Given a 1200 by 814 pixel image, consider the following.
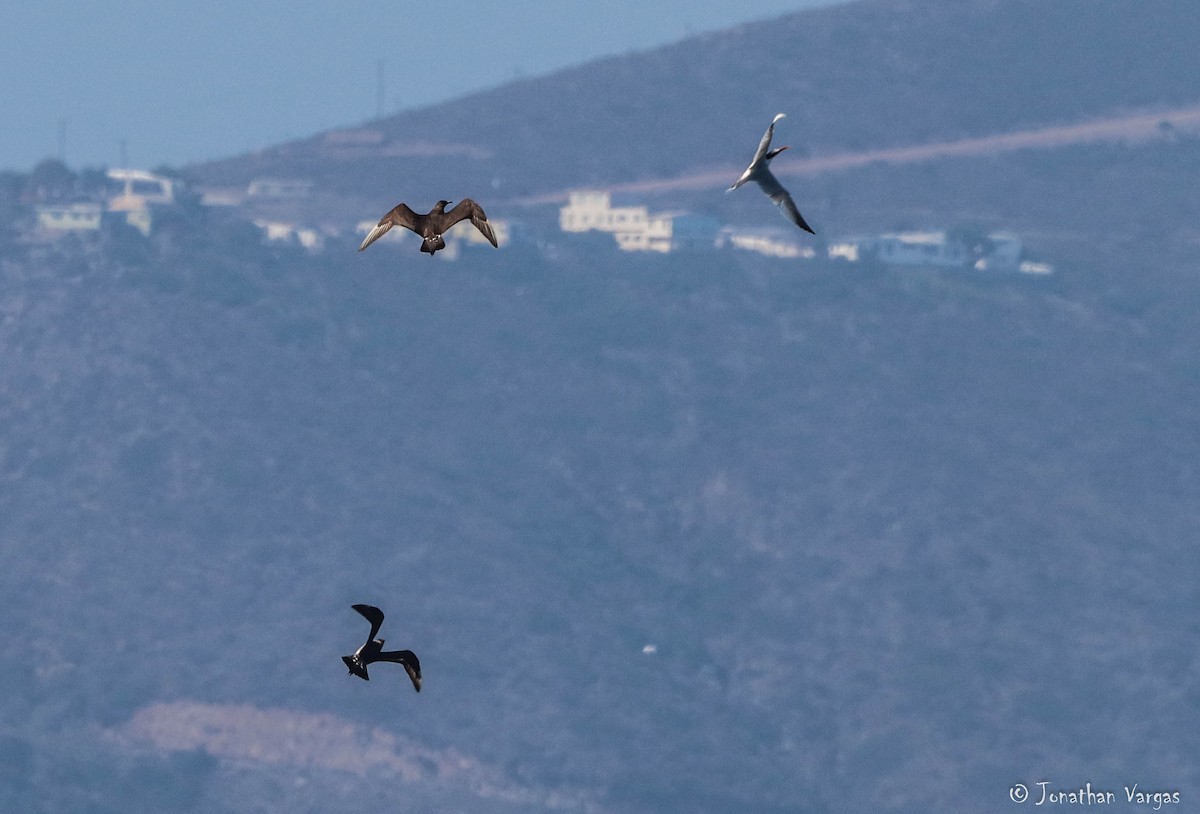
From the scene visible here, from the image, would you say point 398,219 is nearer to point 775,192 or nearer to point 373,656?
point 775,192

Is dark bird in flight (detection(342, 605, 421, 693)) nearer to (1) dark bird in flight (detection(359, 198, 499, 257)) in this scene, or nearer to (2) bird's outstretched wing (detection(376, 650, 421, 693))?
(2) bird's outstretched wing (detection(376, 650, 421, 693))

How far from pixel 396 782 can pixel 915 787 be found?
3668 cm

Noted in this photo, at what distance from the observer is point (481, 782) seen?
7362 inches

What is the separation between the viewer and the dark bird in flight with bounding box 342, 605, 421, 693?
91.6 ft

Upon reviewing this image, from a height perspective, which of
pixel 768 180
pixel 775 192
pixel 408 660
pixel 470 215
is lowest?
pixel 408 660

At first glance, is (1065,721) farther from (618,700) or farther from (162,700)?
(162,700)

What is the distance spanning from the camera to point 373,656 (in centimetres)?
2873

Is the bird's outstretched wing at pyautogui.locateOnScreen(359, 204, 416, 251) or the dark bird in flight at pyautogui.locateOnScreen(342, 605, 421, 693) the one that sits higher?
the bird's outstretched wing at pyautogui.locateOnScreen(359, 204, 416, 251)

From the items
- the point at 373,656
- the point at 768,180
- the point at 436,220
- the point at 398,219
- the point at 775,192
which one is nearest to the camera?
the point at 373,656

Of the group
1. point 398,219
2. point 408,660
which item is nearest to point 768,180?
point 398,219

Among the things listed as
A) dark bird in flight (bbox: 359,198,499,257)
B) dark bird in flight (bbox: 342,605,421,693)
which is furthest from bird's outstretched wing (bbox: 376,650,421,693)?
dark bird in flight (bbox: 359,198,499,257)

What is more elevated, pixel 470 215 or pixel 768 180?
pixel 768 180

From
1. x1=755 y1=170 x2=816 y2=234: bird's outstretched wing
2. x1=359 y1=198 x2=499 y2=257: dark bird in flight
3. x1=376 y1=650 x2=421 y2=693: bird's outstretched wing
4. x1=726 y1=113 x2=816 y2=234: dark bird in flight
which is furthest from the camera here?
x1=755 y1=170 x2=816 y2=234: bird's outstretched wing

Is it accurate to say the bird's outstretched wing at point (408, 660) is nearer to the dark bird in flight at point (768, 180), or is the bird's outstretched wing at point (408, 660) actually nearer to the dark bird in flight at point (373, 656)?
the dark bird in flight at point (373, 656)
